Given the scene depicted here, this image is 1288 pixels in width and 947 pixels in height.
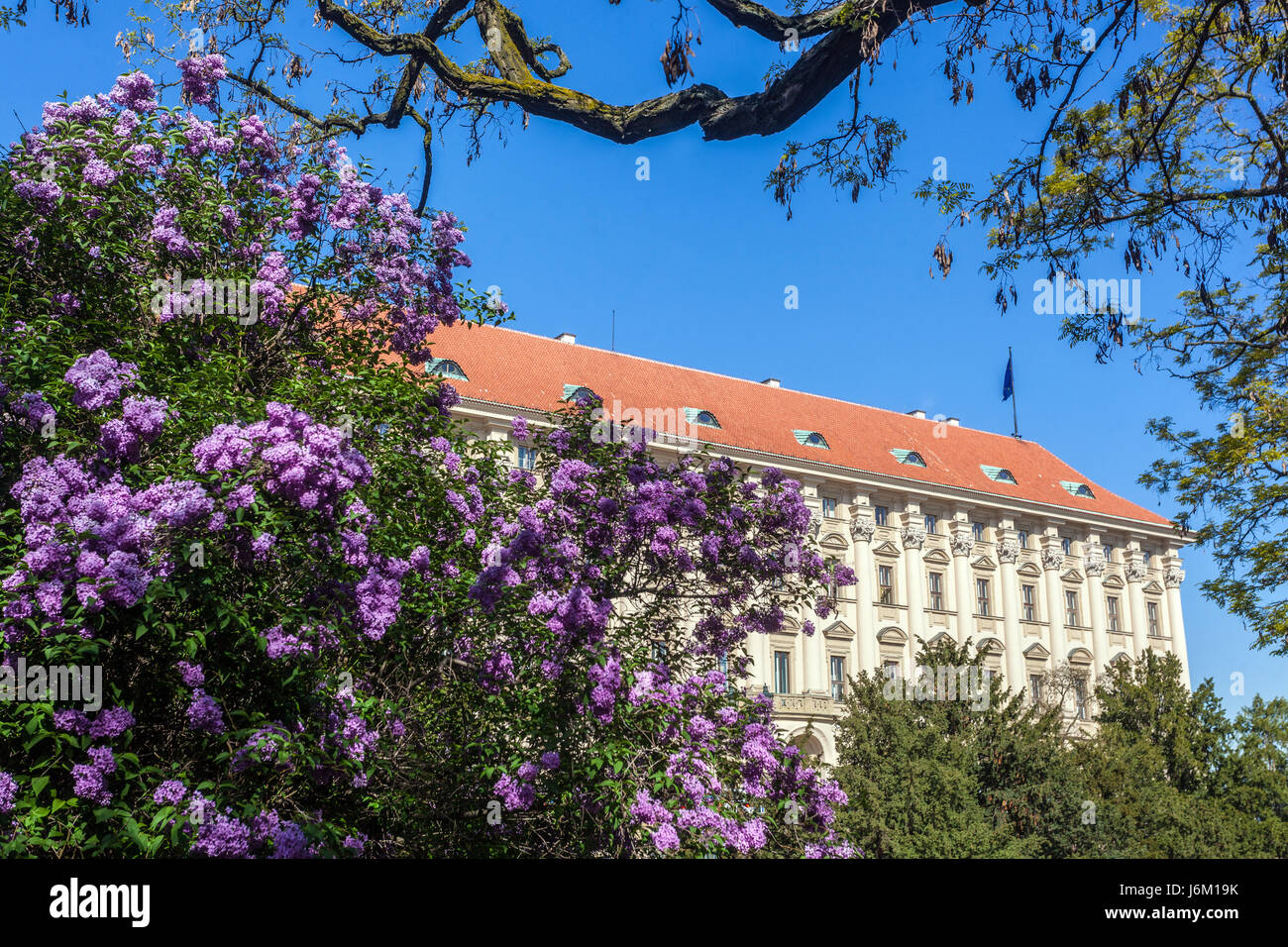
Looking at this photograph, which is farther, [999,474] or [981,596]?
[999,474]

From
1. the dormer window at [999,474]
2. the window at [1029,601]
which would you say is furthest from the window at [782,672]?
the dormer window at [999,474]

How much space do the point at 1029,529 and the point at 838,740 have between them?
32.5 meters

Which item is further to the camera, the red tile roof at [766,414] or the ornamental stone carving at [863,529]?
the ornamental stone carving at [863,529]

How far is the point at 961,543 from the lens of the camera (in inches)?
2032

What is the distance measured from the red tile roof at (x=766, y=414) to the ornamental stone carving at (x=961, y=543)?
2.28 meters

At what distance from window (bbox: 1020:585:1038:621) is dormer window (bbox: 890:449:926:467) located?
7685mm

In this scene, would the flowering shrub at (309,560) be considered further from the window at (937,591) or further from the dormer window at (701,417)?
the window at (937,591)

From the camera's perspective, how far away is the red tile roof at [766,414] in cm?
4397

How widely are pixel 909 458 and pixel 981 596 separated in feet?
24.2

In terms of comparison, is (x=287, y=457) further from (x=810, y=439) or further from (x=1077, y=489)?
(x=1077, y=489)

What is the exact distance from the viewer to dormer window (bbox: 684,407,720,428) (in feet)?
157

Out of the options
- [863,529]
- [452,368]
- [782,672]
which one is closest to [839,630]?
[782,672]
